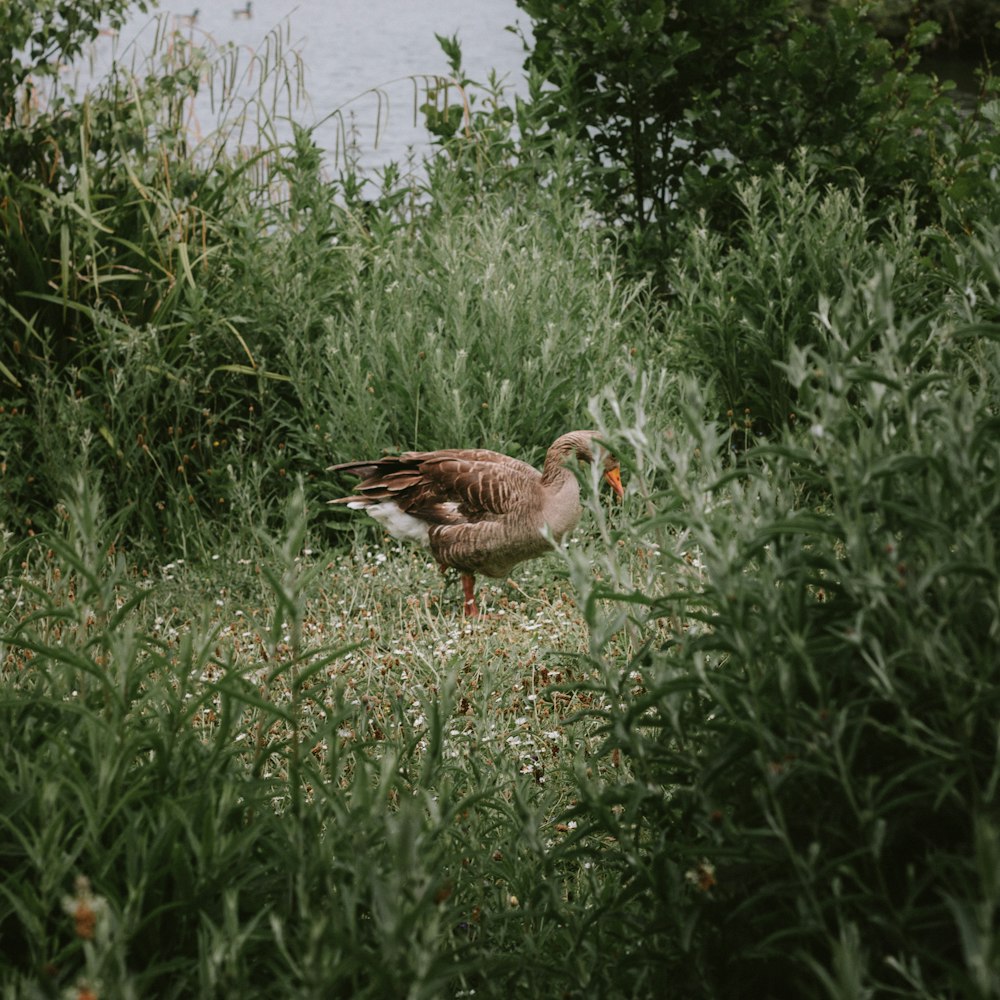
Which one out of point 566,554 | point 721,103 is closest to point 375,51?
point 721,103

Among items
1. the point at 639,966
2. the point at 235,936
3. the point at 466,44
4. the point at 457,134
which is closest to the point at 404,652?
the point at 639,966

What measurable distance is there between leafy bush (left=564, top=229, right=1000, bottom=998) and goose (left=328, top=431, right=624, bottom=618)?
2.70 meters

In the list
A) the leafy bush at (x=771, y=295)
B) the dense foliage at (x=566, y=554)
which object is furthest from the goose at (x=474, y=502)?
the leafy bush at (x=771, y=295)

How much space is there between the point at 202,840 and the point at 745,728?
2.86 ft

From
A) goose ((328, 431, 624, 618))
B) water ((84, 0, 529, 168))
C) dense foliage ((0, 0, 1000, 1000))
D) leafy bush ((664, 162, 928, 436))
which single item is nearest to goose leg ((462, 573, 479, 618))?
goose ((328, 431, 624, 618))

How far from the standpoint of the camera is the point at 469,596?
502 centimetres

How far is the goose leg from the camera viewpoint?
4.88 meters

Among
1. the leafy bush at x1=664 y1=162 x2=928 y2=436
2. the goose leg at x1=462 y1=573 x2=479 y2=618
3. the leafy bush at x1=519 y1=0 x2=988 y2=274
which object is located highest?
the leafy bush at x1=519 y1=0 x2=988 y2=274

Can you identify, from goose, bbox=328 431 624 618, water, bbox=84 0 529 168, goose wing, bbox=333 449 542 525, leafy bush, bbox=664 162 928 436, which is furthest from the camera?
water, bbox=84 0 529 168

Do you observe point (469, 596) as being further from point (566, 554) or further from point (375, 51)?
point (375, 51)

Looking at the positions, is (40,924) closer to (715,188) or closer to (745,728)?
(745,728)

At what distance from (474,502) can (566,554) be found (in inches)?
105

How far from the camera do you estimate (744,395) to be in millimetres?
6320

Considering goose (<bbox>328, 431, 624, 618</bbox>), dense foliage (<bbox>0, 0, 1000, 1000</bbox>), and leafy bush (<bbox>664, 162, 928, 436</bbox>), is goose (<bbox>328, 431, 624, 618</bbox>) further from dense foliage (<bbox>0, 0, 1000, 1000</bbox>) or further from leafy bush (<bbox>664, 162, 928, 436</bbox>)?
leafy bush (<bbox>664, 162, 928, 436</bbox>)
